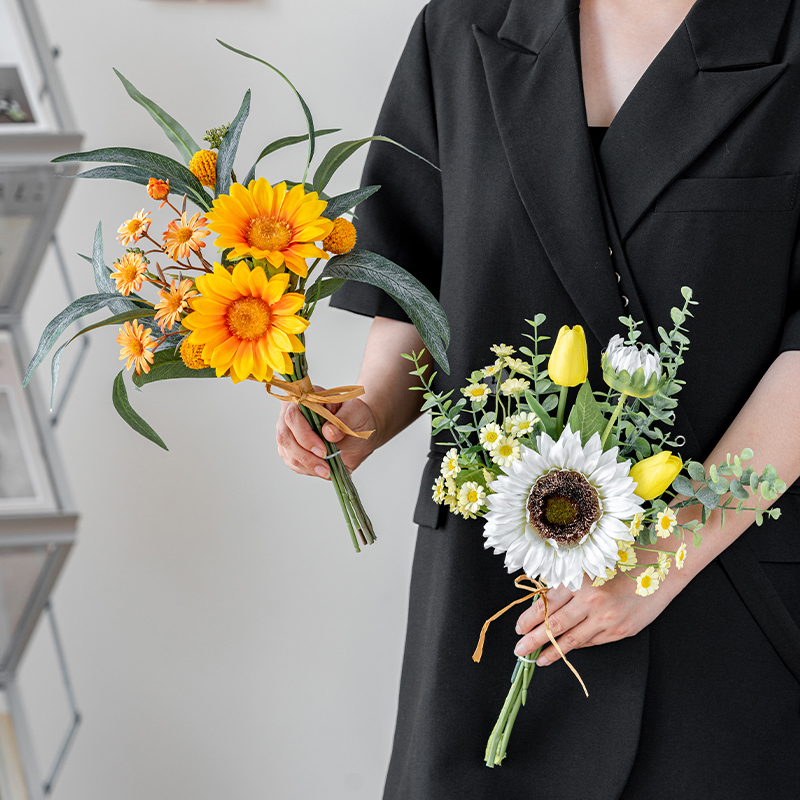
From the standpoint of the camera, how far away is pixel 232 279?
541mm

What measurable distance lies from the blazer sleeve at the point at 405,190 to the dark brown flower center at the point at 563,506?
1.25 ft

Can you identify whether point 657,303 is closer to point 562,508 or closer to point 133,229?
point 562,508

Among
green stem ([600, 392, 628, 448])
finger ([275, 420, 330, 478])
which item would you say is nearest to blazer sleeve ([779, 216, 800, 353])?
green stem ([600, 392, 628, 448])

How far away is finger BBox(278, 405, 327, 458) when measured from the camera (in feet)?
2.43

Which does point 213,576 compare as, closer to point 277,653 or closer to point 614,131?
point 277,653

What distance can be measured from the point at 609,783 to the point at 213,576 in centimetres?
87

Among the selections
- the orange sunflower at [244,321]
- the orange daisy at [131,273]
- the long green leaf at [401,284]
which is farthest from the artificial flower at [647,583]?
the orange daisy at [131,273]

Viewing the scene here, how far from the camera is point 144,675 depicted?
1.48m

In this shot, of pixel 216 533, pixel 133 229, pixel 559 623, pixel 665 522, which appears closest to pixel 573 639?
pixel 559 623

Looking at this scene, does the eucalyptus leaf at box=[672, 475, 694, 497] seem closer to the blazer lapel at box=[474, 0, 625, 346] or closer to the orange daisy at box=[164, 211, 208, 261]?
the blazer lapel at box=[474, 0, 625, 346]

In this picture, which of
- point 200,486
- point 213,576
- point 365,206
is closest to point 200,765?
point 213,576

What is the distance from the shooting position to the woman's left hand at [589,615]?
691mm

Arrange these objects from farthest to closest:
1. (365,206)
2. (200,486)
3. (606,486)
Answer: (200,486) < (365,206) < (606,486)

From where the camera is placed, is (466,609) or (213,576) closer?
(466,609)
